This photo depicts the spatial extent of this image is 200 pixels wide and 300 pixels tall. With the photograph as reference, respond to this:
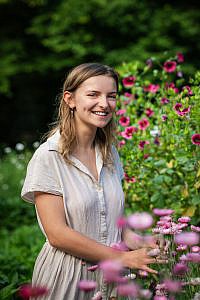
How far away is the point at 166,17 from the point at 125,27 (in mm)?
782

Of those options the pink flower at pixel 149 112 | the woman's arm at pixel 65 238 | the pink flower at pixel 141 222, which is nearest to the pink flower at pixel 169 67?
the pink flower at pixel 149 112

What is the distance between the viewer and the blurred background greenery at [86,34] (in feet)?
35.3

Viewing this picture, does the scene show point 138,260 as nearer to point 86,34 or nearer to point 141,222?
point 141,222

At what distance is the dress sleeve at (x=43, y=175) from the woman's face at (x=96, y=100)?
0.20 m

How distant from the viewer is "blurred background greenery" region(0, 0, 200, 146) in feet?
35.3

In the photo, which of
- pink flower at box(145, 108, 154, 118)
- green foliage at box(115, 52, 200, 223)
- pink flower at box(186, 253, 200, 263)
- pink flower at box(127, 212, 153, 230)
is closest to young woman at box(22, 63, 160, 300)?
pink flower at box(186, 253, 200, 263)

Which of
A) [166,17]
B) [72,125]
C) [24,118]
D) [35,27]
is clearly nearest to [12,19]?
[35,27]

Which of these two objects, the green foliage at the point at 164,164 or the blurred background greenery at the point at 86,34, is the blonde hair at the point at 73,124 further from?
the blurred background greenery at the point at 86,34

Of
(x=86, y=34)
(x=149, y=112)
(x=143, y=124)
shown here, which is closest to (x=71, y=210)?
(x=143, y=124)

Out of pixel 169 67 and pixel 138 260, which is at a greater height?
pixel 169 67

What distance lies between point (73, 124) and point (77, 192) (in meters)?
0.29

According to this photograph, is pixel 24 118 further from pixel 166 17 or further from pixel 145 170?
pixel 145 170

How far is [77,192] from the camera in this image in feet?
6.93

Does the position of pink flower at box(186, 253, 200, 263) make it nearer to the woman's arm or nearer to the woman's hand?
the woman's hand
